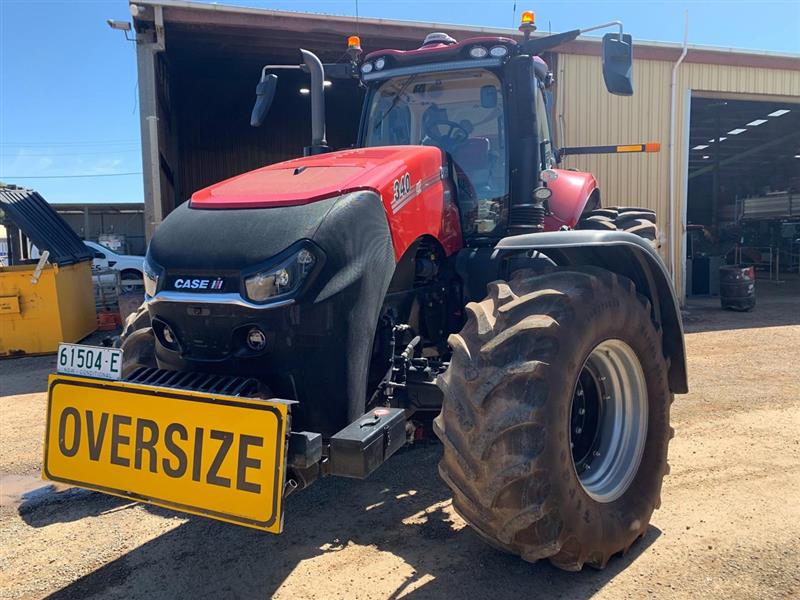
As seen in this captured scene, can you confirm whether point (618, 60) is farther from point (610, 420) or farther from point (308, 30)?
point (308, 30)

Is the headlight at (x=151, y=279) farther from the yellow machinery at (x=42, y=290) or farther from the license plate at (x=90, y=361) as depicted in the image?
the yellow machinery at (x=42, y=290)

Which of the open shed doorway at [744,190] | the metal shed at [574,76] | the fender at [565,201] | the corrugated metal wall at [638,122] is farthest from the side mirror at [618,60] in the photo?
the open shed doorway at [744,190]

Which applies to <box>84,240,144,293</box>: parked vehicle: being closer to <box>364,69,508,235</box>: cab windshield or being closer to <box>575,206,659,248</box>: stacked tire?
<box>575,206,659,248</box>: stacked tire

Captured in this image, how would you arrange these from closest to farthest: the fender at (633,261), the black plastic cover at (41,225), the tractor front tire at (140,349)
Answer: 1. the fender at (633,261)
2. the tractor front tire at (140,349)
3. the black plastic cover at (41,225)

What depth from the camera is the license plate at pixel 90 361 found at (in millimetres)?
2742

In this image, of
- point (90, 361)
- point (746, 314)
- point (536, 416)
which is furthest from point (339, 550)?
point (746, 314)

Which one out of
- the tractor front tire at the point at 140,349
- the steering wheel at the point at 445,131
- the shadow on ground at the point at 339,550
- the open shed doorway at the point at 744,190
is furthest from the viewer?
the open shed doorway at the point at 744,190

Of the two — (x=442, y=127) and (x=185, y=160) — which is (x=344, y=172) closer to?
(x=442, y=127)

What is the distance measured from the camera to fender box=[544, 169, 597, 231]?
16.0 ft

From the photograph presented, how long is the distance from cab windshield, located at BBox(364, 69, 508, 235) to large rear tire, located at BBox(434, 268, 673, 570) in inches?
43.9

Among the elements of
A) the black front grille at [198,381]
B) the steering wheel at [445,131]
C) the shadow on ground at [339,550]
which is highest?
the steering wheel at [445,131]

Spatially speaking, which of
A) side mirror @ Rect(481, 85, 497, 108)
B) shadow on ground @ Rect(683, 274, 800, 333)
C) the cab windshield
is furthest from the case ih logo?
shadow on ground @ Rect(683, 274, 800, 333)

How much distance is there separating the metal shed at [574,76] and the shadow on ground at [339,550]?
653 centimetres

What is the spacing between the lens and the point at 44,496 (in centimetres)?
411
